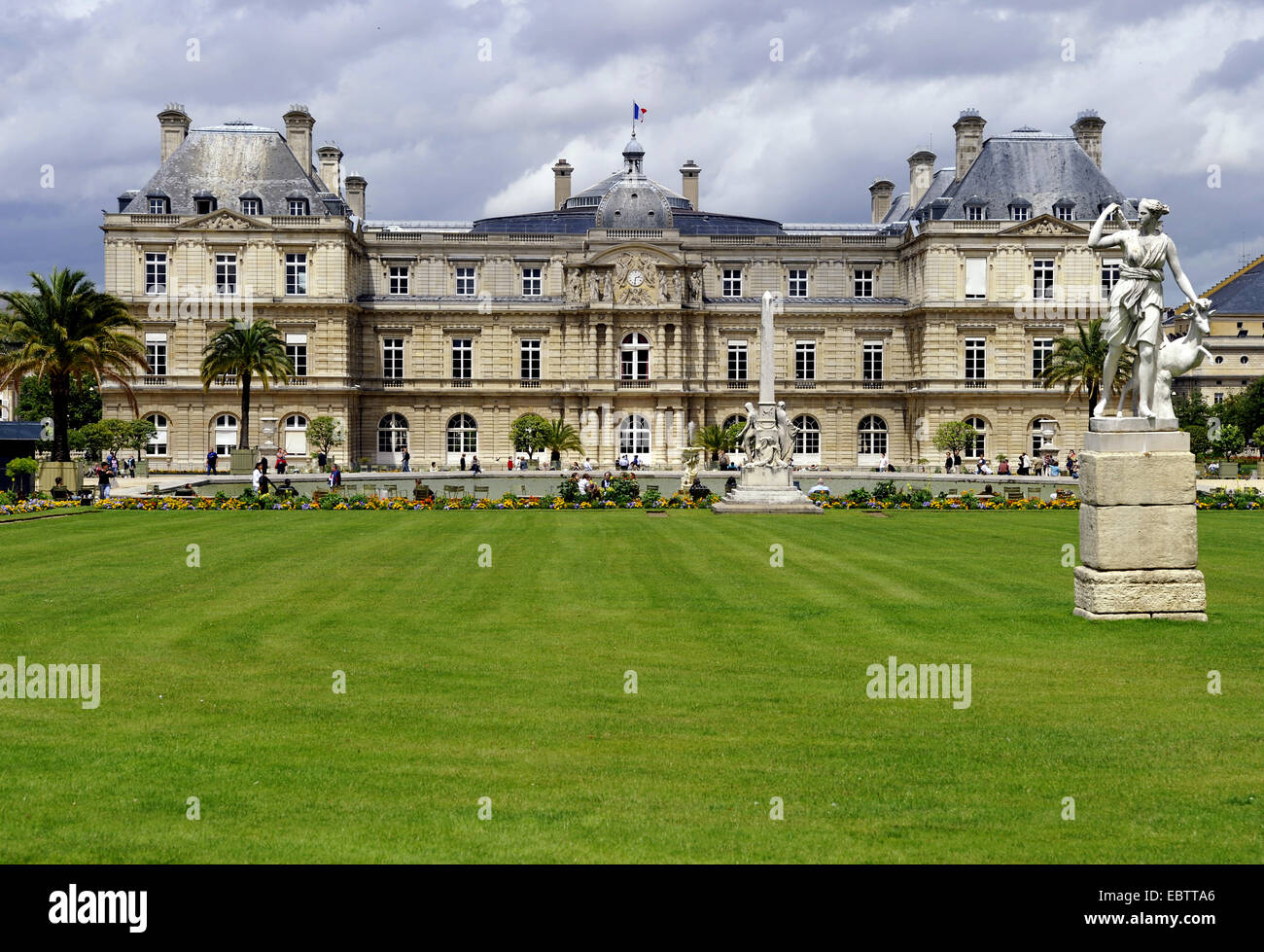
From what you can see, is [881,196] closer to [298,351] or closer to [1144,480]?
[298,351]

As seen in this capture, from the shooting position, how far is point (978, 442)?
77.4m

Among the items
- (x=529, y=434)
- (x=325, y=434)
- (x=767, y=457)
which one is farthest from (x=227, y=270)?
(x=767, y=457)

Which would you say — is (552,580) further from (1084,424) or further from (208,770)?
(1084,424)

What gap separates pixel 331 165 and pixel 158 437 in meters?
23.4

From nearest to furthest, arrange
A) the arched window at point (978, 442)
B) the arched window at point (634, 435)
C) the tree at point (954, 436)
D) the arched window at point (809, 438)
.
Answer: the tree at point (954, 436), the arched window at point (978, 442), the arched window at point (634, 435), the arched window at point (809, 438)

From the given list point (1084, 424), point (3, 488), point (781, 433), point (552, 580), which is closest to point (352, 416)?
point (3, 488)

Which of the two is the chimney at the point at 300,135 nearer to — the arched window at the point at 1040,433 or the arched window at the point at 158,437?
the arched window at the point at 158,437

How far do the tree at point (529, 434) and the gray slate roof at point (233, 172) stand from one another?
19147 millimetres

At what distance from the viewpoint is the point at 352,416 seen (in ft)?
253

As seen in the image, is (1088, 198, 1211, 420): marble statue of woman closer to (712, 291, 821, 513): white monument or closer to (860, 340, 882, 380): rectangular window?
(712, 291, 821, 513): white monument

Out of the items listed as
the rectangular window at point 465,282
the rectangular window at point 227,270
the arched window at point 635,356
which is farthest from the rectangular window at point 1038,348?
the rectangular window at point 227,270

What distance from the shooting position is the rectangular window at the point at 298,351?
7575cm
